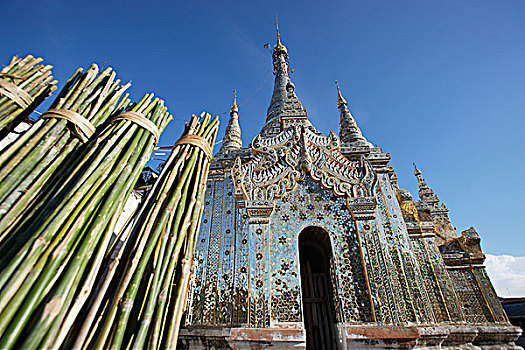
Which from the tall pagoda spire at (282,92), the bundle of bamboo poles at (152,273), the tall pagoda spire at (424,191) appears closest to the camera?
the bundle of bamboo poles at (152,273)

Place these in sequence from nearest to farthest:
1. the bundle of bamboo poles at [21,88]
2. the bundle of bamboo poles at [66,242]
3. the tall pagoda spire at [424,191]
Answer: the bundle of bamboo poles at [66,242] < the bundle of bamboo poles at [21,88] < the tall pagoda spire at [424,191]

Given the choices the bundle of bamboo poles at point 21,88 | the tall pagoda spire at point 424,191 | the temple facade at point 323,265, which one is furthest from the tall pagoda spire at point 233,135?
the tall pagoda spire at point 424,191

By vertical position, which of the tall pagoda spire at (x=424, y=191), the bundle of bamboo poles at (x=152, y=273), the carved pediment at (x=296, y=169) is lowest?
the bundle of bamboo poles at (x=152, y=273)

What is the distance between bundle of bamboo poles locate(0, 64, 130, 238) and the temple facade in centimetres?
375

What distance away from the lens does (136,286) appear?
1.65 meters

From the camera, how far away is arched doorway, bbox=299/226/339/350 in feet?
19.3

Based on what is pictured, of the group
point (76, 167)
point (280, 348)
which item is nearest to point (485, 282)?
point (280, 348)

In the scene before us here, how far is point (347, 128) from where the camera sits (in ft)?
36.4

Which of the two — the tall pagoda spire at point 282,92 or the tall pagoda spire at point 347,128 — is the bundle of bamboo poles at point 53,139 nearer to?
the tall pagoda spire at point 282,92

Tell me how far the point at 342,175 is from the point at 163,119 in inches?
184

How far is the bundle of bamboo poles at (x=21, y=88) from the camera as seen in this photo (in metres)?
2.44

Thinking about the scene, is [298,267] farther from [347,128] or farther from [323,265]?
[347,128]

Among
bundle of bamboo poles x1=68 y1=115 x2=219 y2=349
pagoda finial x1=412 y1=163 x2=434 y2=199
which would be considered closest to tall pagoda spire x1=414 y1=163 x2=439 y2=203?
pagoda finial x1=412 y1=163 x2=434 y2=199

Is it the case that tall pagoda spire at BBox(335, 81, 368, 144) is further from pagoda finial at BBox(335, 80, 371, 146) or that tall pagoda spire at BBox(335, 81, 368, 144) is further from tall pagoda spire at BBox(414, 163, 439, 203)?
tall pagoda spire at BBox(414, 163, 439, 203)
